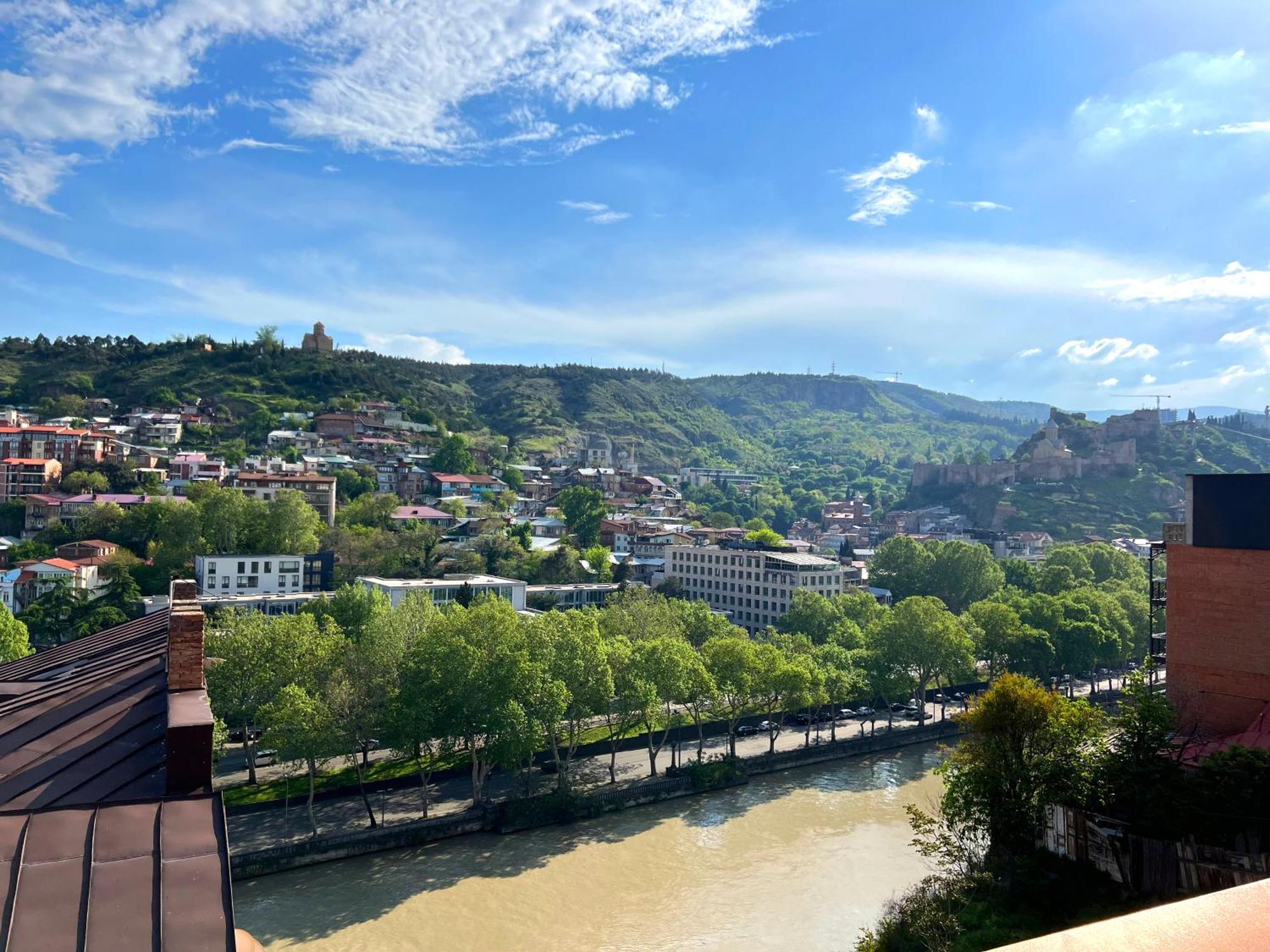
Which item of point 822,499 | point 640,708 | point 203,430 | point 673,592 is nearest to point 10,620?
point 640,708

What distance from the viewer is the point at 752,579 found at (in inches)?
1941

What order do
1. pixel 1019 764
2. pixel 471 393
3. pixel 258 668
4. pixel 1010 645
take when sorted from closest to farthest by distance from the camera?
pixel 1019 764 → pixel 258 668 → pixel 1010 645 → pixel 471 393

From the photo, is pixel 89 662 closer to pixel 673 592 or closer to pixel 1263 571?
pixel 1263 571

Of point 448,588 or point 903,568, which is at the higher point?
point 448,588

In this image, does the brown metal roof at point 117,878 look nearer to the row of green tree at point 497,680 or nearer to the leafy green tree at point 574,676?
the row of green tree at point 497,680

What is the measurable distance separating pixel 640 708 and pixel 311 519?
95.9ft

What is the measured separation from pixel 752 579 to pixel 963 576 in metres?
16.0

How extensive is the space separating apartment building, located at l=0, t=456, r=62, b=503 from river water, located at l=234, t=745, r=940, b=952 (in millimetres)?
43962

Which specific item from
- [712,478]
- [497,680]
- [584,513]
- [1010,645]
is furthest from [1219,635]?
[712,478]

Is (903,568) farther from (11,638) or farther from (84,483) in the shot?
(84,483)

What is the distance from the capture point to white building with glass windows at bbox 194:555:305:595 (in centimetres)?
3888

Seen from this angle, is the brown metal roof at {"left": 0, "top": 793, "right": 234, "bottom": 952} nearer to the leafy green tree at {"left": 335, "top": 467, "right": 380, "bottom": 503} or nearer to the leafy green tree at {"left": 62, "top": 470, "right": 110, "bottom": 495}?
the leafy green tree at {"left": 62, "top": 470, "right": 110, "bottom": 495}

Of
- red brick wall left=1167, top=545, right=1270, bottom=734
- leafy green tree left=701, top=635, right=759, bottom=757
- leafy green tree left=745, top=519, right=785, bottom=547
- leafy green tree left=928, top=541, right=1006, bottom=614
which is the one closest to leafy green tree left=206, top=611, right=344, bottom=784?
leafy green tree left=701, top=635, right=759, bottom=757

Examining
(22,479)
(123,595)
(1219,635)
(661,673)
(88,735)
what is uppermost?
(22,479)
